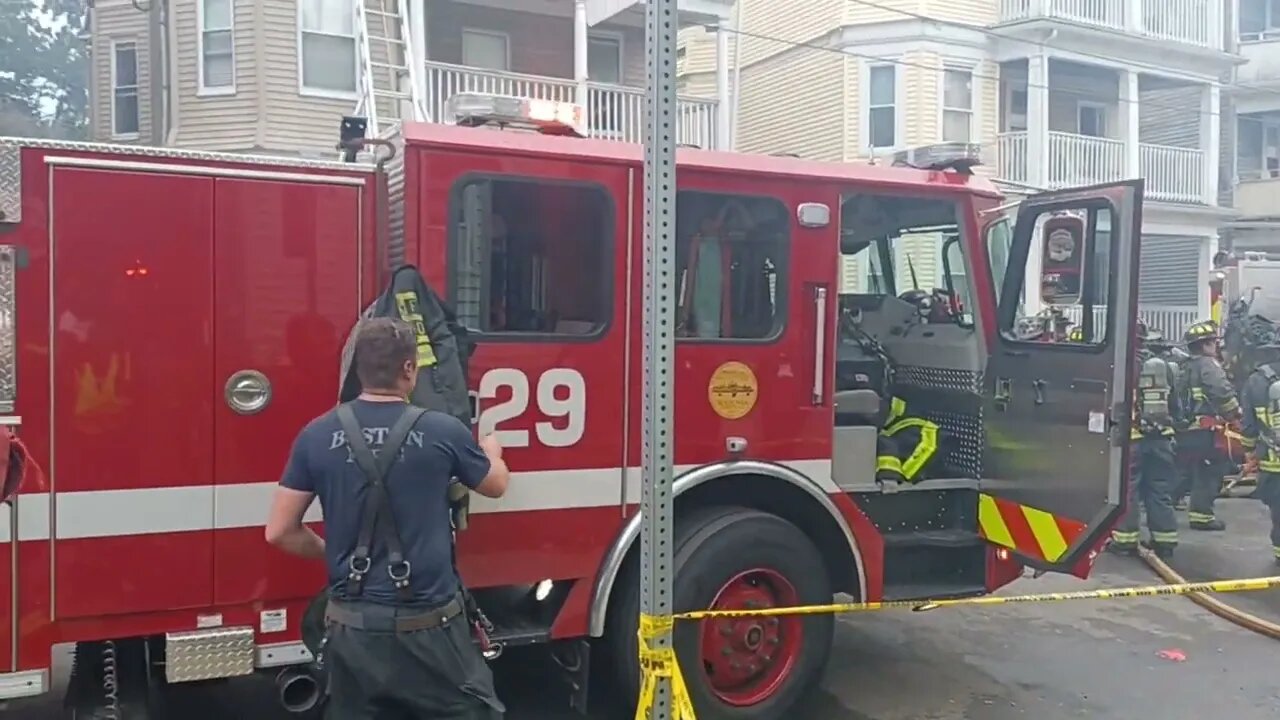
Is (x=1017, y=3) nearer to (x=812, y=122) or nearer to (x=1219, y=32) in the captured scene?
(x=812, y=122)

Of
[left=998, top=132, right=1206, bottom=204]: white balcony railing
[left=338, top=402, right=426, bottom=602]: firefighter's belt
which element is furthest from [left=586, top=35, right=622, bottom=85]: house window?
[left=338, top=402, right=426, bottom=602]: firefighter's belt

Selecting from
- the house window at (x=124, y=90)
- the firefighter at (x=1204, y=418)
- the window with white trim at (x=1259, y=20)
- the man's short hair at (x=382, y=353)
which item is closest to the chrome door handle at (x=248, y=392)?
the man's short hair at (x=382, y=353)

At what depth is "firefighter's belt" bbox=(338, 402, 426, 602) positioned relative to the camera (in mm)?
3041

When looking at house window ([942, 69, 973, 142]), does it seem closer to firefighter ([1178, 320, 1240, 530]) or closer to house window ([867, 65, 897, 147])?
house window ([867, 65, 897, 147])

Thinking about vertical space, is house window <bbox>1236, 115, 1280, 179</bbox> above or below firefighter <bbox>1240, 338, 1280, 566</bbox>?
above

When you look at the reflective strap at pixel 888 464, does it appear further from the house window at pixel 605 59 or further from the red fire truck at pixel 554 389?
the house window at pixel 605 59

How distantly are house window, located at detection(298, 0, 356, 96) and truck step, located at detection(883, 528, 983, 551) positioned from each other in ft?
40.6

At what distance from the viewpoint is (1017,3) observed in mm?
20781

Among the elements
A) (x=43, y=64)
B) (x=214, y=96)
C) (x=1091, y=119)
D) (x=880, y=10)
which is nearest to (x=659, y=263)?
(x=214, y=96)

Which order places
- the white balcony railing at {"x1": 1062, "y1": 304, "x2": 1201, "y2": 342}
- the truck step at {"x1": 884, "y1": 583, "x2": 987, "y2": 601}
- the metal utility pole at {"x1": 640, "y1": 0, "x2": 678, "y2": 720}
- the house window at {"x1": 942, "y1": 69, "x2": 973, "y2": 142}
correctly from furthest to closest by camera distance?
the white balcony railing at {"x1": 1062, "y1": 304, "x2": 1201, "y2": 342}, the house window at {"x1": 942, "y1": 69, "x2": 973, "y2": 142}, the truck step at {"x1": 884, "y1": 583, "x2": 987, "y2": 601}, the metal utility pole at {"x1": 640, "y1": 0, "x2": 678, "y2": 720}

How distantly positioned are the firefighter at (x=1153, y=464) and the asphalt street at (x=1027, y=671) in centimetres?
128

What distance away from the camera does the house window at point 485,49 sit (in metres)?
16.7

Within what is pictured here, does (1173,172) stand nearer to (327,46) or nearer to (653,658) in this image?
(327,46)

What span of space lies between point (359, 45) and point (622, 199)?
411 inches
